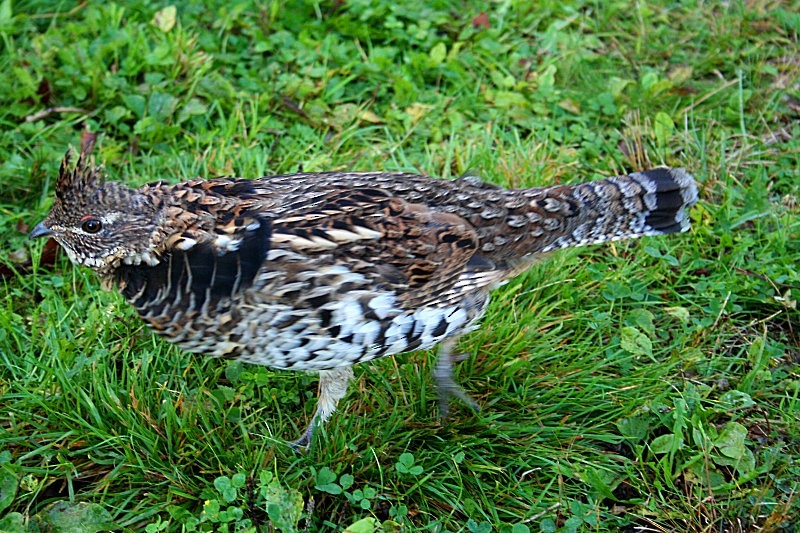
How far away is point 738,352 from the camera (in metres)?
4.32

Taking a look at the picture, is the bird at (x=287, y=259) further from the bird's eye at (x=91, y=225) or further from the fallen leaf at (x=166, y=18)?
the fallen leaf at (x=166, y=18)

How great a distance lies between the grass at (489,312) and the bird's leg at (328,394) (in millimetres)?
83

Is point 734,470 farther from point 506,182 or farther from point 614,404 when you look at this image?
point 506,182

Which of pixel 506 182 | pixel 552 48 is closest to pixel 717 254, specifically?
pixel 506 182

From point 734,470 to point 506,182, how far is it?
1.98 metres

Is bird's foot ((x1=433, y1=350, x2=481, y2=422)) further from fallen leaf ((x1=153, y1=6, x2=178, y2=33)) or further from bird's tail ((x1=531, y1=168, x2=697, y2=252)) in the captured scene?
fallen leaf ((x1=153, y1=6, x2=178, y2=33))

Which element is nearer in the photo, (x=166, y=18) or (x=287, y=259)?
(x=287, y=259)

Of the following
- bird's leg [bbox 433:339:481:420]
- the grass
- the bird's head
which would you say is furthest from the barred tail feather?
the bird's head

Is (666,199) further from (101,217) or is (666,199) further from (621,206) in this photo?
(101,217)

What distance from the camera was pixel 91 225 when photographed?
3285 mm

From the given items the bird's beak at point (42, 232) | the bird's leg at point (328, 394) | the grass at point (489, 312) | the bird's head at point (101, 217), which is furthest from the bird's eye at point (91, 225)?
the bird's leg at point (328, 394)

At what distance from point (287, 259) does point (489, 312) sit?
54.6 inches

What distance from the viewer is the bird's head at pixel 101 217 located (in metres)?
3.26

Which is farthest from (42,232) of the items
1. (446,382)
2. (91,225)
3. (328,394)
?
(446,382)
